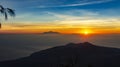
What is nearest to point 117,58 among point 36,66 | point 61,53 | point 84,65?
point 84,65

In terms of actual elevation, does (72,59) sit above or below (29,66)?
above

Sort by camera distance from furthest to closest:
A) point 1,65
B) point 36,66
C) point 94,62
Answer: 1. point 1,65
2. point 36,66
3. point 94,62

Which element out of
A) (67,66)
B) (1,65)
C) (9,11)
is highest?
(9,11)

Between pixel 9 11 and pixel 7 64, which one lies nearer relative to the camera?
pixel 9 11

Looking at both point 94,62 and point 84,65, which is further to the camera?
point 94,62

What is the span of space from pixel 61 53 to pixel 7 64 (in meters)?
18.9

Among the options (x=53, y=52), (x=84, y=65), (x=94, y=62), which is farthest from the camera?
(x=53, y=52)

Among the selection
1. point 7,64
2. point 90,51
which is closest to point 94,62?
point 90,51

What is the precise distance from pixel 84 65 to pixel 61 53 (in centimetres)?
2941

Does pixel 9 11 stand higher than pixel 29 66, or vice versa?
pixel 9 11

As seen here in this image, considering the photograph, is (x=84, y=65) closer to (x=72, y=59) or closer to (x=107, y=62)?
(x=107, y=62)

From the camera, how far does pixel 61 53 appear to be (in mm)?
89375

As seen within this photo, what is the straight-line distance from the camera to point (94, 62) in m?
65.2

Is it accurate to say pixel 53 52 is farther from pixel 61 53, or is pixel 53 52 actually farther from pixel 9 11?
pixel 9 11
